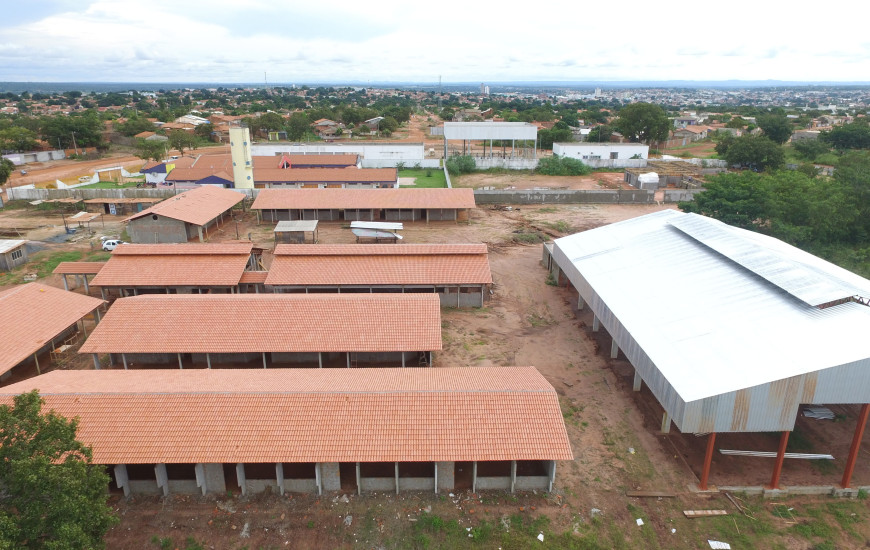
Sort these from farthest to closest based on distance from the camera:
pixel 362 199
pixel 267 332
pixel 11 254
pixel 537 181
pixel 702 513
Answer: pixel 537 181, pixel 362 199, pixel 11 254, pixel 267 332, pixel 702 513

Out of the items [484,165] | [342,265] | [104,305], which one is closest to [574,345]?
[342,265]

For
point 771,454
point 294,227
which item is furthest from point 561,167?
point 771,454

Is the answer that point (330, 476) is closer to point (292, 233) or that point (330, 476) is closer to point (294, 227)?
point (294, 227)

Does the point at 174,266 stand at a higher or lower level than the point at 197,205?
lower

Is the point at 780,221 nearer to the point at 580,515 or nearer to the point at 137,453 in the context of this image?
the point at 580,515

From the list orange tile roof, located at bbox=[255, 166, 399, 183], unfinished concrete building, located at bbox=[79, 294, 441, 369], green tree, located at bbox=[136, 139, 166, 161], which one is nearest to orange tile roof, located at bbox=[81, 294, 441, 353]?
unfinished concrete building, located at bbox=[79, 294, 441, 369]

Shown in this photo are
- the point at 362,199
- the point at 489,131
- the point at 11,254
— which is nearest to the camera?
the point at 11,254

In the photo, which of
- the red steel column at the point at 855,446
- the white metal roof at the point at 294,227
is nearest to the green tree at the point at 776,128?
the white metal roof at the point at 294,227
